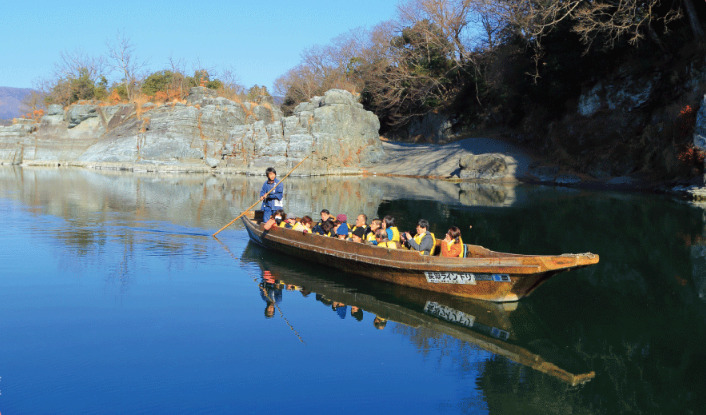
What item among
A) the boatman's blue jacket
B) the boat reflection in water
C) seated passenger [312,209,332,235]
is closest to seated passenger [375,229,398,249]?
the boat reflection in water

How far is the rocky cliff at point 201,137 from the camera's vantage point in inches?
1754

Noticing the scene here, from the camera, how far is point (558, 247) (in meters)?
15.4

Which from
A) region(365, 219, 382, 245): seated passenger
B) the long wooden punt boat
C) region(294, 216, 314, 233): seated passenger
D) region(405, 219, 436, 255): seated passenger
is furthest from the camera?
region(294, 216, 314, 233): seated passenger

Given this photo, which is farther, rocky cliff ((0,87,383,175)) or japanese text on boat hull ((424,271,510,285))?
rocky cliff ((0,87,383,175))

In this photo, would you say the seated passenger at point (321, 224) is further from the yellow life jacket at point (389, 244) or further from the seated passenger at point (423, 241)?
the seated passenger at point (423, 241)

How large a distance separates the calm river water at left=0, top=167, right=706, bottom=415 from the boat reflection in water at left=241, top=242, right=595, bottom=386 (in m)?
0.04

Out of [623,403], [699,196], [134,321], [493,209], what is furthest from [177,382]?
[699,196]

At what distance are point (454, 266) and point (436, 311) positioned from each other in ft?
2.60

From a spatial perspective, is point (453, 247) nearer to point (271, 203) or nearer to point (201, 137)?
point (271, 203)

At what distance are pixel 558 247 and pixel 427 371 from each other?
29.7 ft

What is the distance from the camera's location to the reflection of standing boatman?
9883 millimetres

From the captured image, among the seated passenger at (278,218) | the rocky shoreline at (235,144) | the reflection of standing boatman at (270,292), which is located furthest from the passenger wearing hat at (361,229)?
the rocky shoreline at (235,144)

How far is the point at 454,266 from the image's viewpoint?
10109 millimetres

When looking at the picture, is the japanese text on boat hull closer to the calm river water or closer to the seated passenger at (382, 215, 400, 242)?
the calm river water
